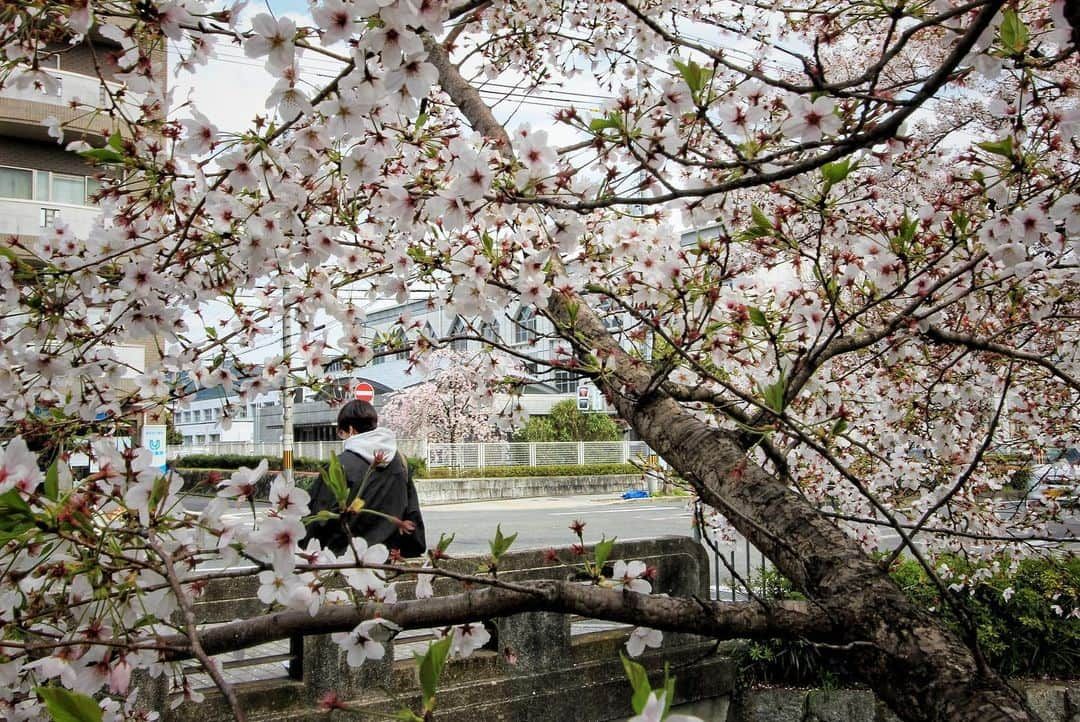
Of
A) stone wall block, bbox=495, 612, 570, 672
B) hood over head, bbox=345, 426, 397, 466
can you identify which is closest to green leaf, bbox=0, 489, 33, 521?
hood over head, bbox=345, 426, 397, 466

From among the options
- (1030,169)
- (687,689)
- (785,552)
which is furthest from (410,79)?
(687,689)

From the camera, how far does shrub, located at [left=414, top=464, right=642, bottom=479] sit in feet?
73.8

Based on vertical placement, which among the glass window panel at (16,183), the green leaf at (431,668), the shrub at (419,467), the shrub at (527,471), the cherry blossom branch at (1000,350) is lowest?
the shrub at (527,471)

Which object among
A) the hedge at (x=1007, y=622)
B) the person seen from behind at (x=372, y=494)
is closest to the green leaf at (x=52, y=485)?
the person seen from behind at (x=372, y=494)

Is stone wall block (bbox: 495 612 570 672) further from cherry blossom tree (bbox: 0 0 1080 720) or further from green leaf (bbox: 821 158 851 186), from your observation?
green leaf (bbox: 821 158 851 186)

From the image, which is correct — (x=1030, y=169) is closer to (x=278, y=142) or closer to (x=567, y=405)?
(x=278, y=142)

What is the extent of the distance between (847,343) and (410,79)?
1412 millimetres

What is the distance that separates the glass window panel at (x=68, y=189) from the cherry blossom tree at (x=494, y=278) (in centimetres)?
1742

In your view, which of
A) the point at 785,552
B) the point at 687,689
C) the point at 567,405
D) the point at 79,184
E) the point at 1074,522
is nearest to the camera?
the point at 785,552

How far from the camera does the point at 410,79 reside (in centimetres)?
160

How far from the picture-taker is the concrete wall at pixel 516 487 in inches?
835

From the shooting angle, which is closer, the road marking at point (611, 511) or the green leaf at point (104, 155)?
the green leaf at point (104, 155)

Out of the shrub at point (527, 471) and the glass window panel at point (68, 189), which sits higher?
the glass window panel at point (68, 189)

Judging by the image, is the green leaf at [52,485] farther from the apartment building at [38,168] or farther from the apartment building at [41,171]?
the apartment building at [38,168]
